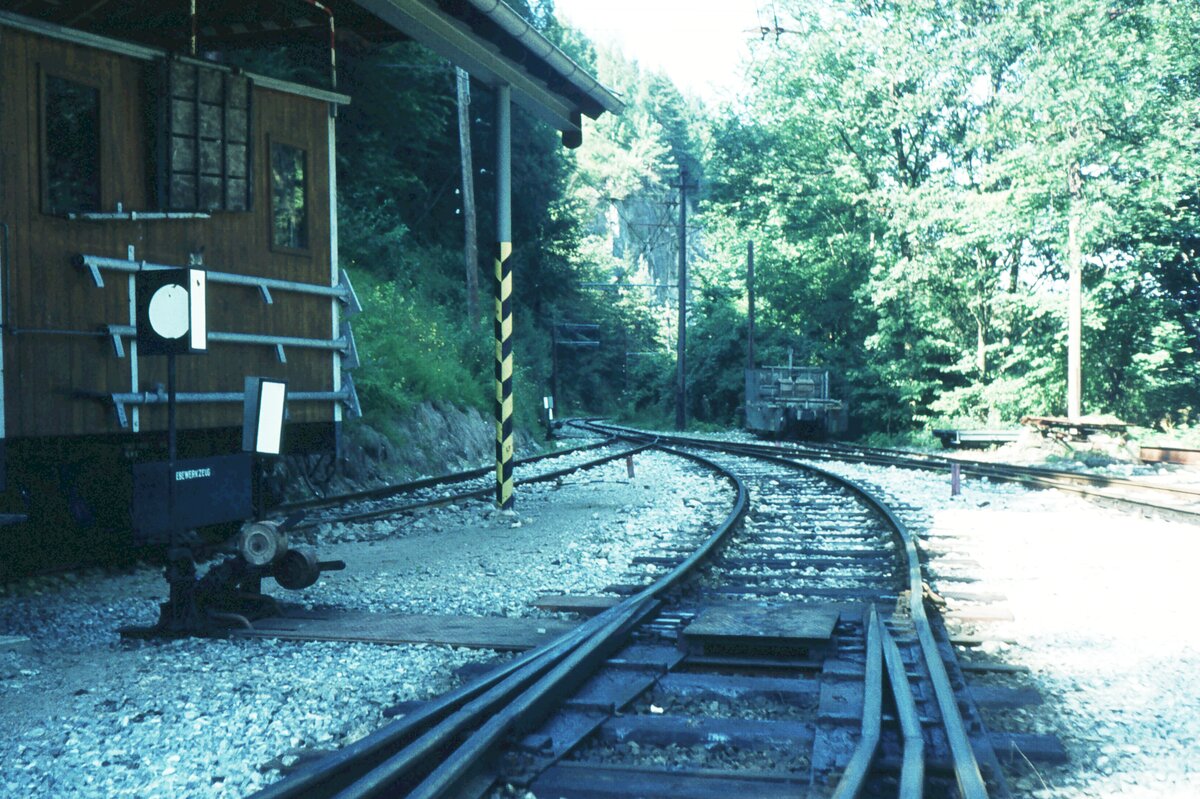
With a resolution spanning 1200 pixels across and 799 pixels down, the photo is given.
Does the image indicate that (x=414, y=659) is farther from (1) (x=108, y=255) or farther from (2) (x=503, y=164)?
(2) (x=503, y=164)

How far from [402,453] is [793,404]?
56.6ft

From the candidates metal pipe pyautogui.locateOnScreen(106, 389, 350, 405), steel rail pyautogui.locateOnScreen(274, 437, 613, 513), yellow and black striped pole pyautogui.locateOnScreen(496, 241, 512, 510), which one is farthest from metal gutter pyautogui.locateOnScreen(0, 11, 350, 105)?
steel rail pyautogui.locateOnScreen(274, 437, 613, 513)

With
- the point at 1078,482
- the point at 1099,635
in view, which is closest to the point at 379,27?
the point at 1099,635

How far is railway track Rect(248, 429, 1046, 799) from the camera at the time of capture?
356cm

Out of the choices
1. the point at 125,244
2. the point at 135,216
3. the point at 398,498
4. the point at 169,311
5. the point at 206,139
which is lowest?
the point at 398,498

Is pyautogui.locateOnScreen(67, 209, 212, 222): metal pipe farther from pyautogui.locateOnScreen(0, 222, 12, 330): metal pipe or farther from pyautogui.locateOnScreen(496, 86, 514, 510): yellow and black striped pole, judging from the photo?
pyautogui.locateOnScreen(496, 86, 514, 510): yellow and black striped pole

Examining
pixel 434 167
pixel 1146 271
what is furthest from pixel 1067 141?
pixel 434 167

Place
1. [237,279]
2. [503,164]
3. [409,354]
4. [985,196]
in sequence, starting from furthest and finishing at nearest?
1. [985,196]
2. [409,354]
3. [503,164]
4. [237,279]

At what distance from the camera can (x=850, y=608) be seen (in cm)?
649

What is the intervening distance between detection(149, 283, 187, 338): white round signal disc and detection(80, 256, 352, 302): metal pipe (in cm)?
86

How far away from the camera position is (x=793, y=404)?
31984 mm

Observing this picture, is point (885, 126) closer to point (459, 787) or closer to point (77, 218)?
point (77, 218)

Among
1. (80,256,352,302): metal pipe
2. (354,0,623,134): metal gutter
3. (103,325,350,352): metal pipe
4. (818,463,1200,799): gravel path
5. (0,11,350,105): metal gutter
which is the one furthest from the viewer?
(354,0,623,134): metal gutter

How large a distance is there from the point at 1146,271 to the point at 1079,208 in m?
4.09
